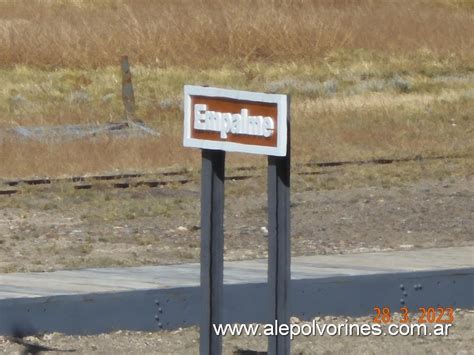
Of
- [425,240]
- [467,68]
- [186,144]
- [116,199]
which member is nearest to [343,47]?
[467,68]

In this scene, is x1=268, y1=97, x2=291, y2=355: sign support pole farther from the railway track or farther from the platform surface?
the railway track

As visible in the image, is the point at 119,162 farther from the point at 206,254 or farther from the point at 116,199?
the point at 206,254

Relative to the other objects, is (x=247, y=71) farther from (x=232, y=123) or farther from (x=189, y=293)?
(x=232, y=123)

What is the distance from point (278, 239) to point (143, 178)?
751 centimetres

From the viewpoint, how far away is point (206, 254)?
5.08 metres

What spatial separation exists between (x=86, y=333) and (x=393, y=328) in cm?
167

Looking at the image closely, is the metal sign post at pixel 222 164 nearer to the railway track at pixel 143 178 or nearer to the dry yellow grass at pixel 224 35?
the railway track at pixel 143 178

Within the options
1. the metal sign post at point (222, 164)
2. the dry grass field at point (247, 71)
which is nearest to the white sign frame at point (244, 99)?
the metal sign post at point (222, 164)

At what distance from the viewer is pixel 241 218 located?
10.5 m

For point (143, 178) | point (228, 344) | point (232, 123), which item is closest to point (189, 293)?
point (228, 344)

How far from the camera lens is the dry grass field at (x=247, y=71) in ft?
46.4

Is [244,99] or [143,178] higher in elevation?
[244,99]

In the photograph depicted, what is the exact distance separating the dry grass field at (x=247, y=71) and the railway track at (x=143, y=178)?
18.9 inches

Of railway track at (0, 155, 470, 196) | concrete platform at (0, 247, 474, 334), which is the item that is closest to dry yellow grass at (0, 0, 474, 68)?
railway track at (0, 155, 470, 196)
